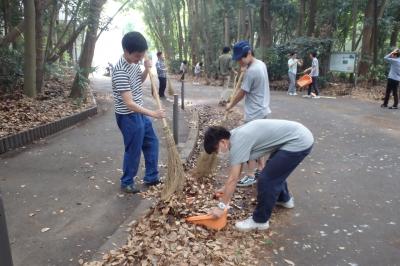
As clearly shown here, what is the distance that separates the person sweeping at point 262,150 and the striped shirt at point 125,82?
1.26m

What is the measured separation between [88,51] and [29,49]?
216 cm

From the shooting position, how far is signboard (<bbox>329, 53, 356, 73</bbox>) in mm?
15109

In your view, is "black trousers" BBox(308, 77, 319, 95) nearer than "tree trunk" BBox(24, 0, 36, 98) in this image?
No

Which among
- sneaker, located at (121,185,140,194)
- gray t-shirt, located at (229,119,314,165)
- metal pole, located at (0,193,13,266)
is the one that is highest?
gray t-shirt, located at (229,119,314,165)

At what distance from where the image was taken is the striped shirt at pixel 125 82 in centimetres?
418

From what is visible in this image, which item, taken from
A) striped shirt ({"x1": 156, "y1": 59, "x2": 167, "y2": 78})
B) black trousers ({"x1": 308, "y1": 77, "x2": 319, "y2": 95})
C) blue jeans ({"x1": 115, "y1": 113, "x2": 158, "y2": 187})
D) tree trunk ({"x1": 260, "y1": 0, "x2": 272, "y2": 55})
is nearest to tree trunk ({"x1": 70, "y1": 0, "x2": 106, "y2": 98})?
striped shirt ({"x1": 156, "y1": 59, "x2": 167, "y2": 78})

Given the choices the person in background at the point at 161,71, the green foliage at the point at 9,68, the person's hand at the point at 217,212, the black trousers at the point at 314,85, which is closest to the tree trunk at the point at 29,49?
the green foliage at the point at 9,68

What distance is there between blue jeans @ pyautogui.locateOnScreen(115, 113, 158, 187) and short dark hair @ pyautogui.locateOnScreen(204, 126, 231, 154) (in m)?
1.19

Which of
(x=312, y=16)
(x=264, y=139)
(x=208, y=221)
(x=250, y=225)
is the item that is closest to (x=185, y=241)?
Result: (x=208, y=221)

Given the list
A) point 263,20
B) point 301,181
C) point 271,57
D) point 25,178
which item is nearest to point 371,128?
point 301,181

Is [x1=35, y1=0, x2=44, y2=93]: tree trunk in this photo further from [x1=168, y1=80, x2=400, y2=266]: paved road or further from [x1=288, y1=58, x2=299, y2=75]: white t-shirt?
[x1=288, y1=58, x2=299, y2=75]: white t-shirt

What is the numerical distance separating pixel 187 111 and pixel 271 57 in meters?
7.99

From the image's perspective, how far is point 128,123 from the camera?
170 inches

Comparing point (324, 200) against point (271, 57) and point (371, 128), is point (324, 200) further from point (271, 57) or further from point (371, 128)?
point (271, 57)
